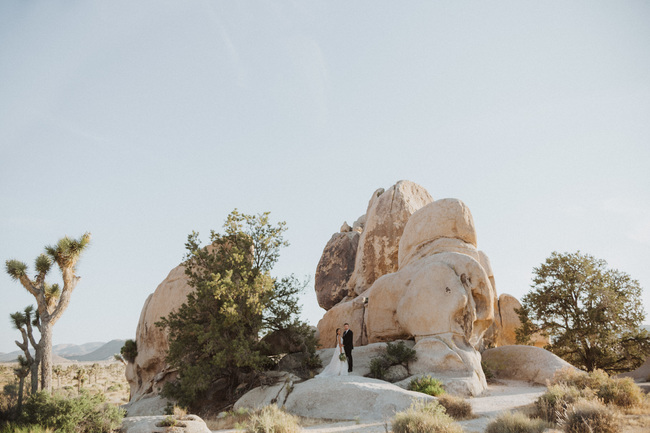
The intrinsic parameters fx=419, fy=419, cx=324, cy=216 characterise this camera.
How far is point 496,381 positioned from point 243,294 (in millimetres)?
13127

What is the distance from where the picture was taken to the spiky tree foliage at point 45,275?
18641 mm

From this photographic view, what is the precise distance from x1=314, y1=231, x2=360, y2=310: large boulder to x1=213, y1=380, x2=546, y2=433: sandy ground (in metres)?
17.8

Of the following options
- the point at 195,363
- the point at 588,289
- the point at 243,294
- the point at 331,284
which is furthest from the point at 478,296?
the point at 331,284

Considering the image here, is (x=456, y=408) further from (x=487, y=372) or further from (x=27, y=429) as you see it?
(x=27, y=429)

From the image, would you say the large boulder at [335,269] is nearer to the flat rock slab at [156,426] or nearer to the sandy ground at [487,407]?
the sandy ground at [487,407]

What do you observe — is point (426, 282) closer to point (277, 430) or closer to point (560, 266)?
point (560, 266)

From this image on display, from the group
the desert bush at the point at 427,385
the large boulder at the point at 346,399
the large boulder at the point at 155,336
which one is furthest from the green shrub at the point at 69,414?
the large boulder at the point at 155,336

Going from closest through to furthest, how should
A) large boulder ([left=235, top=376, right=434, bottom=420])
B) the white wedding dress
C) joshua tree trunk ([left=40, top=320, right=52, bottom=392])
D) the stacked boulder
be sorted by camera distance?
large boulder ([left=235, top=376, right=434, bottom=420]), the white wedding dress, joshua tree trunk ([left=40, top=320, right=52, bottom=392]), the stacked boulder

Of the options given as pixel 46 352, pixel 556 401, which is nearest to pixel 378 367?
pixel 556 401

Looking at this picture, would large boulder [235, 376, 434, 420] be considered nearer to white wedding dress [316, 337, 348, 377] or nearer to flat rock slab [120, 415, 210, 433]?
white wedding dress [316, 337, 348, 377]

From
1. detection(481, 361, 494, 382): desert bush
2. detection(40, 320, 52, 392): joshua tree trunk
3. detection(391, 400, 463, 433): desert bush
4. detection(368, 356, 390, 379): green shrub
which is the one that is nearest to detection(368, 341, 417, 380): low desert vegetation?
detection(368, 356, 390, 379): green shrub

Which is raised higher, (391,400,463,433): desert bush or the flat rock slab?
(391,400,463,433): desert bush

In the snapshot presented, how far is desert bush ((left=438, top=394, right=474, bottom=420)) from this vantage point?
12.3 m

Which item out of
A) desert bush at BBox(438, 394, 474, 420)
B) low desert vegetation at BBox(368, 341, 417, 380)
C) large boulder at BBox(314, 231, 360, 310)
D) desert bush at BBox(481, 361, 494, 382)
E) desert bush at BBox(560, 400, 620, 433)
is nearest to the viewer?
desert bush at BBox(560, 400, 620, 433)
